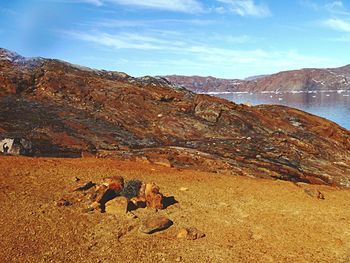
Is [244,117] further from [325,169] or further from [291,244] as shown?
[291,244]

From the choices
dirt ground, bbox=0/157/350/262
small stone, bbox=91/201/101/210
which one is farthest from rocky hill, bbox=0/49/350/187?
small stone, bbox=91/201/101/210

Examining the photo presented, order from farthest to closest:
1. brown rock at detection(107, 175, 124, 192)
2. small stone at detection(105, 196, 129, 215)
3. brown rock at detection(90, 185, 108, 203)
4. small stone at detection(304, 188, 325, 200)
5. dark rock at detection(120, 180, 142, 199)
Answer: small stone at detection(304, 188, 325, 200) → brown rock at detection(107, 175, 124, 192) → dark rock at detection(120, 180, 142, 199) → brown rock at detection(90, 185, 108, 203) → small stone at detection(105, 196, 129, 215)

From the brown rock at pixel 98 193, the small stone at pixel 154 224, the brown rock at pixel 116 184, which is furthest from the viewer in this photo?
the brown rock at pixel 116 184

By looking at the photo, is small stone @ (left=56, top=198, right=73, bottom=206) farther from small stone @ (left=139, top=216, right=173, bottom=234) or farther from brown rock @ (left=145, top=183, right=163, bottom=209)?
small stone @ (left=139, top=216, right=173, bottom=234)

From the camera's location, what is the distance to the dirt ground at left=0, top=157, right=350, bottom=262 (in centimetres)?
1320

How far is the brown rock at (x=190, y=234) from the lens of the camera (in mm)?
14472

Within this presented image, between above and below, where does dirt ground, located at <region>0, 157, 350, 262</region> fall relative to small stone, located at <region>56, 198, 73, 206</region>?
below

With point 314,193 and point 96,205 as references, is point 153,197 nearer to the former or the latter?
point 96,205

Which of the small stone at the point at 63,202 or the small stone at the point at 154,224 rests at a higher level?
the small stone at the point at 63,202

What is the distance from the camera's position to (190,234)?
48.0ft

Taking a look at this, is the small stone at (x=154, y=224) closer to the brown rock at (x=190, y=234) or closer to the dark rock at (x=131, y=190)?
the brown rock at (x=190, y=234)

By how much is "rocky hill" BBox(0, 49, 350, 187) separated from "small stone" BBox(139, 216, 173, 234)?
9189mm

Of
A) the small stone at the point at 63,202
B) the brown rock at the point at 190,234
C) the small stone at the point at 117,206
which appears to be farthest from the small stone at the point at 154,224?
the small stone at the point at 63,202

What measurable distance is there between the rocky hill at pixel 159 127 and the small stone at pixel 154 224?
9.19 metres
